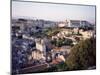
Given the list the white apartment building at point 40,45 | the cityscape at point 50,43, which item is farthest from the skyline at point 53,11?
the white apartment building at point 40,45

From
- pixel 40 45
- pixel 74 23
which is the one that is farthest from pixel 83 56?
pixel 40 45

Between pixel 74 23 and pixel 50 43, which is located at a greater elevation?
pixel 74 23

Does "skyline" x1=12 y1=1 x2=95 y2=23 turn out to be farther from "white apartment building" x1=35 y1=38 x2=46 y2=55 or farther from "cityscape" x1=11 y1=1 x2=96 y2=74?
"white apartment building" x1=35 y1=38 x2=46 y2=55

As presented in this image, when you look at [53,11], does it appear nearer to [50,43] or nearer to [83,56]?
[50,43]

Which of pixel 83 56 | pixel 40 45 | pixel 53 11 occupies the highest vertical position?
pixel 53 11

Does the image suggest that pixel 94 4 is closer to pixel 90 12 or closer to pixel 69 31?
pixel 90 12

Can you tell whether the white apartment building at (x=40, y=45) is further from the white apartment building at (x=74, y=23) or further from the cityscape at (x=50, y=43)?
the white apartment building at (x=74, y=23)

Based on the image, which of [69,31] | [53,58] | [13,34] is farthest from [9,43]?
[69,31]
